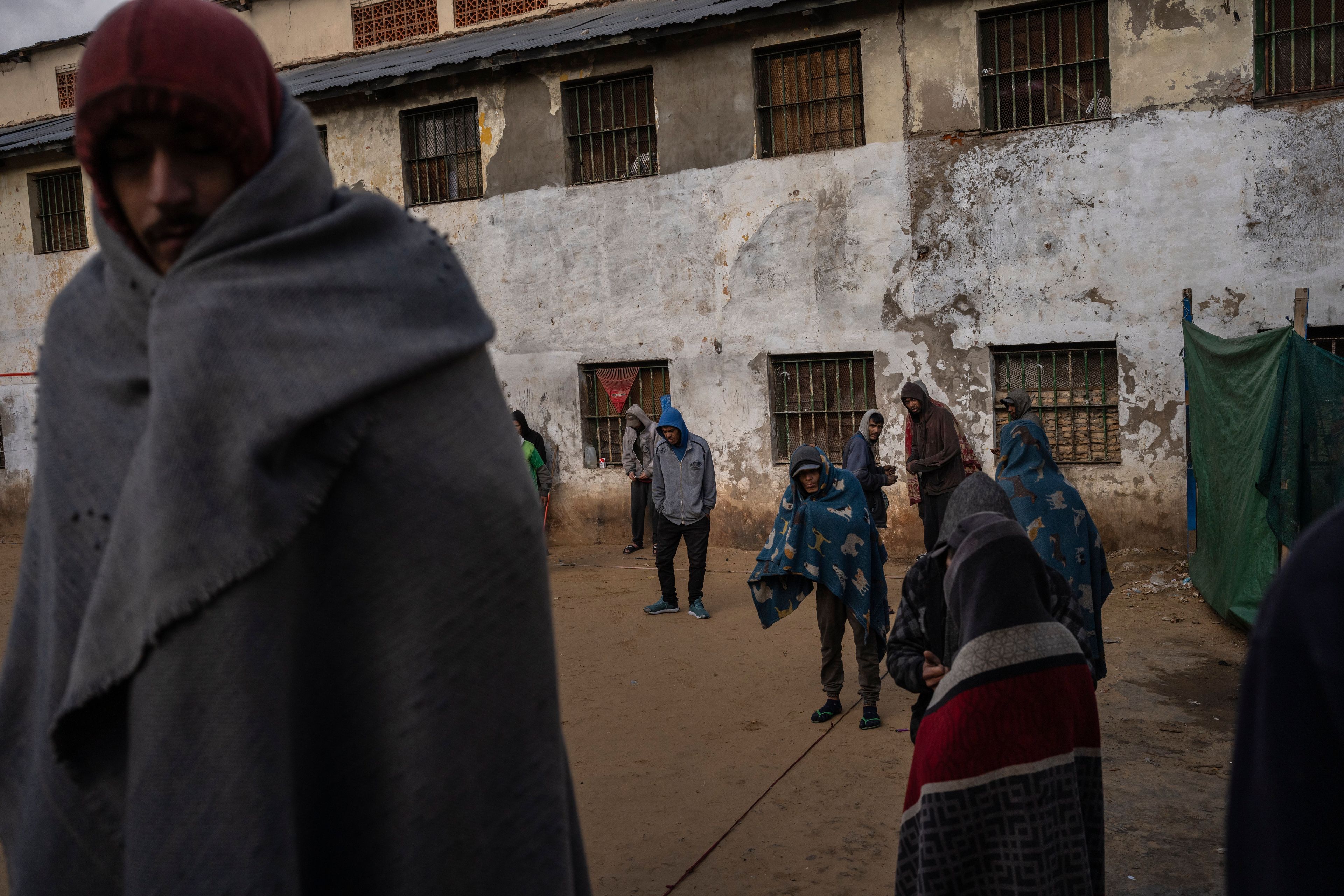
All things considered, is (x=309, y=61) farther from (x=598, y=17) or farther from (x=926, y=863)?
(x=926, y=863)

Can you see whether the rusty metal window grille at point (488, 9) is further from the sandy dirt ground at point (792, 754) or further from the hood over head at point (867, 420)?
the sandy dirt ground at point (792, 754)

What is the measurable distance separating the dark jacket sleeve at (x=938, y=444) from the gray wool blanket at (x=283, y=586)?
873cm

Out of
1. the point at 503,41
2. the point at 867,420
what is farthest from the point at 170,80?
the point at 503,41

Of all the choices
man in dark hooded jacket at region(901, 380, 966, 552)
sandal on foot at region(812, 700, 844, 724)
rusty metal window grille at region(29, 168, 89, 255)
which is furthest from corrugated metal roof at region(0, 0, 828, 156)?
sandal on foot at region(812, 700, 844, 724)

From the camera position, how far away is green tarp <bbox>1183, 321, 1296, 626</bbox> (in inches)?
276

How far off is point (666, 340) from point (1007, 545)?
9.79 metres

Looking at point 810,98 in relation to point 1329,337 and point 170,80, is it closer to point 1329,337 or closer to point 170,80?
point 1329,337

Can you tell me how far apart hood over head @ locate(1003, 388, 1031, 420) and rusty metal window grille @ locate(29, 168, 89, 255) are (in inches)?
578

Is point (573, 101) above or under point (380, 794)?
above

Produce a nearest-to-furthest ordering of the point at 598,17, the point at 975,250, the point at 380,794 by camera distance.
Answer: the point at 380,794 → the point at 975,250 → the point at 598,17

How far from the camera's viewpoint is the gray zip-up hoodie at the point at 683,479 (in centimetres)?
952

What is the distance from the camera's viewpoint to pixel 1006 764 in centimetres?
313

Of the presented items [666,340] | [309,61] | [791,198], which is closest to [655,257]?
[666,340]

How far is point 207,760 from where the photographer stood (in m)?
1.04
